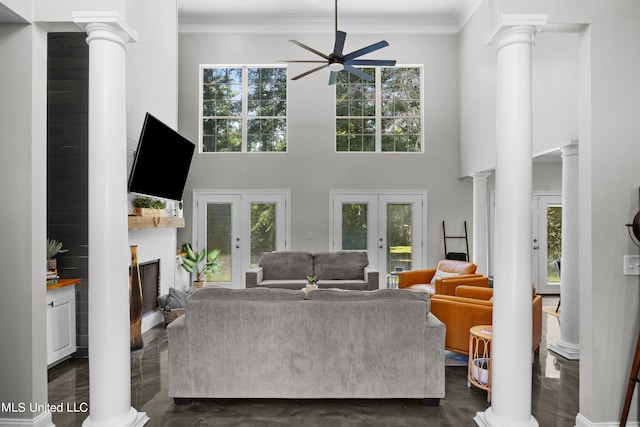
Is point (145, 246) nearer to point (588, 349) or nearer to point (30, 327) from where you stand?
point (30, 327)

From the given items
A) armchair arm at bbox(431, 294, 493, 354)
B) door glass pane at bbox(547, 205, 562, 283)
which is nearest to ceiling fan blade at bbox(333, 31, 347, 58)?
armchair arm at bbox(431, 294, 493, 354)

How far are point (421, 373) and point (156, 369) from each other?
2.43 m

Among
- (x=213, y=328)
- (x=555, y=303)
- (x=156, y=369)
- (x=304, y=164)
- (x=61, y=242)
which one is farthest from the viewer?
(x=304, y=164)

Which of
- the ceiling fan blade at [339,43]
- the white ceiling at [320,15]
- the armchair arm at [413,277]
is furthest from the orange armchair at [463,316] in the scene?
the white ceiling at [320,15]

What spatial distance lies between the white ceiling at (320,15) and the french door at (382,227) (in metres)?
3.13

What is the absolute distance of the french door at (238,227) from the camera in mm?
7867

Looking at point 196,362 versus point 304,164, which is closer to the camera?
point 196,362

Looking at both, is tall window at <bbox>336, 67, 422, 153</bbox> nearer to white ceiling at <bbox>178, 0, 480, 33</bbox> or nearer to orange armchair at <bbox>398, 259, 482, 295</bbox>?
white ceiling at <bbox>178, 0, 480, 33</bbox>

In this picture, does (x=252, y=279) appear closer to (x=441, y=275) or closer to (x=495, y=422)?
(x=441, y=275)

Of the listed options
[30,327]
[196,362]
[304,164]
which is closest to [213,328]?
[196,362]

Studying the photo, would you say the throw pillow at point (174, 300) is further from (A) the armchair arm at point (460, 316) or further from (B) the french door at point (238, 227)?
(A) the armchair arm at point (460, 316)

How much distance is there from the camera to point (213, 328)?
3.02 m

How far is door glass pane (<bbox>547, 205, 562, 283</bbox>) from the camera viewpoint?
7.75m

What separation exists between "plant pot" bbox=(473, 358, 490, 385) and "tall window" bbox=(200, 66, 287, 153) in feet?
18.1
